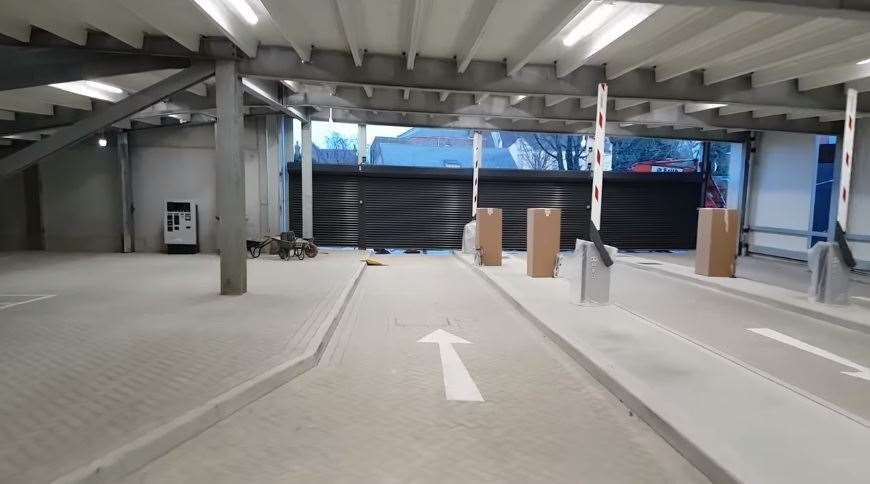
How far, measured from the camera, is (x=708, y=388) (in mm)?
3994

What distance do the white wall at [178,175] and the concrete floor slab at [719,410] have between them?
10.5 metres

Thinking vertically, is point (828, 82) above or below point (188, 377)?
above

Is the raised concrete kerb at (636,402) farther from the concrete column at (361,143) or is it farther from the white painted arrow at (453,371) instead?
the concrete column at (361,143)

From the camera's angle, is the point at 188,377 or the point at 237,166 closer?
the point at 188,377

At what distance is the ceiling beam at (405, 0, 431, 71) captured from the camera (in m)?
5.35

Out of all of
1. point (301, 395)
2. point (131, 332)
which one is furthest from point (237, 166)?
point (301, 395)

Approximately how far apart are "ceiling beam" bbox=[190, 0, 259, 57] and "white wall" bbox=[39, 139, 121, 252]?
29.3 ft

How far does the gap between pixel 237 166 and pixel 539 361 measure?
5380 mm

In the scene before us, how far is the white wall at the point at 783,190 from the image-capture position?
12.9 meters

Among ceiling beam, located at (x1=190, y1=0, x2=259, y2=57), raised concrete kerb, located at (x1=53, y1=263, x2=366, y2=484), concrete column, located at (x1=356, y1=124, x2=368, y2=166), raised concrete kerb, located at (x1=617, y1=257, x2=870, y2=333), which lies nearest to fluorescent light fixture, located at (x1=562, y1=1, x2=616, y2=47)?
ceiling beam, located at (x1=190, y1=0, x2=259, y2=57)

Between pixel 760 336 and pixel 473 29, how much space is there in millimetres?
5454

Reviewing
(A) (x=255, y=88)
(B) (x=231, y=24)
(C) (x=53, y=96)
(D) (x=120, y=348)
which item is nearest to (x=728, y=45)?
(B) (x=231, y=24)

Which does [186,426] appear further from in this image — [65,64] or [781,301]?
[781,301]

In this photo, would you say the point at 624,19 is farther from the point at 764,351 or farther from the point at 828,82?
the point at 828,82
